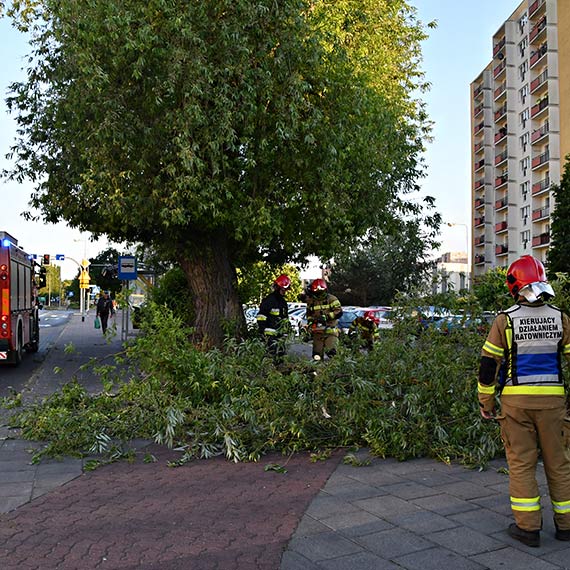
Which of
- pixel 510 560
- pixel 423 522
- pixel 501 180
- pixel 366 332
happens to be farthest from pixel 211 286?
pixel 501 180

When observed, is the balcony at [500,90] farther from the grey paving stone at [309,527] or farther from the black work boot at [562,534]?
the grey paving stone at [309,527]

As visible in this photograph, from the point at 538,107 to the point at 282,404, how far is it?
215 ft

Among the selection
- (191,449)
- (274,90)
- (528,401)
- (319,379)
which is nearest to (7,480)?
(191,449)

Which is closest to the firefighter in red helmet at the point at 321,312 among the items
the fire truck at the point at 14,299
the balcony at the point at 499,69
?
the fire truck at the point at 14,299

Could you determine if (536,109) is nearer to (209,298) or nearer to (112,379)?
(209,298)

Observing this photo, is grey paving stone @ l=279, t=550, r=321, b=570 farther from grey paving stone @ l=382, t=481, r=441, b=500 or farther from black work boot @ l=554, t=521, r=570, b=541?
black work boot @ l=554, t=521, r=570, b=541

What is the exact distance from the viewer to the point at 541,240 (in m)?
65.5

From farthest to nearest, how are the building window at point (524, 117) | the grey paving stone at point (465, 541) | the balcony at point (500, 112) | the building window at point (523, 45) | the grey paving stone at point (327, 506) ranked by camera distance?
the balcony at point (500, 112) < the building window at point (524, 117) < the building window at point (523, 45) < the grey paving stone at point (327, 506) < the grey paving stone at point (465, 541)

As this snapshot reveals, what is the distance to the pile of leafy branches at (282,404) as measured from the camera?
667 cm

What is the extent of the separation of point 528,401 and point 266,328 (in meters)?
5.59

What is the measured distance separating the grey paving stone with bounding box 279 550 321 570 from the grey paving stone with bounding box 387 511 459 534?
846 mm

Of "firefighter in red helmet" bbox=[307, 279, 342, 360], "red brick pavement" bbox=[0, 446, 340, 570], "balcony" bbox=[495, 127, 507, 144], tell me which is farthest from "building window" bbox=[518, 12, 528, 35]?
"red brick pavement" bbox=[0, 446, 340, 570]

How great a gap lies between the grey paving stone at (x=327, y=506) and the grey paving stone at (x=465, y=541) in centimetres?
77

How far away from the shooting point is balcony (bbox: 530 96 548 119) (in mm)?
63906
